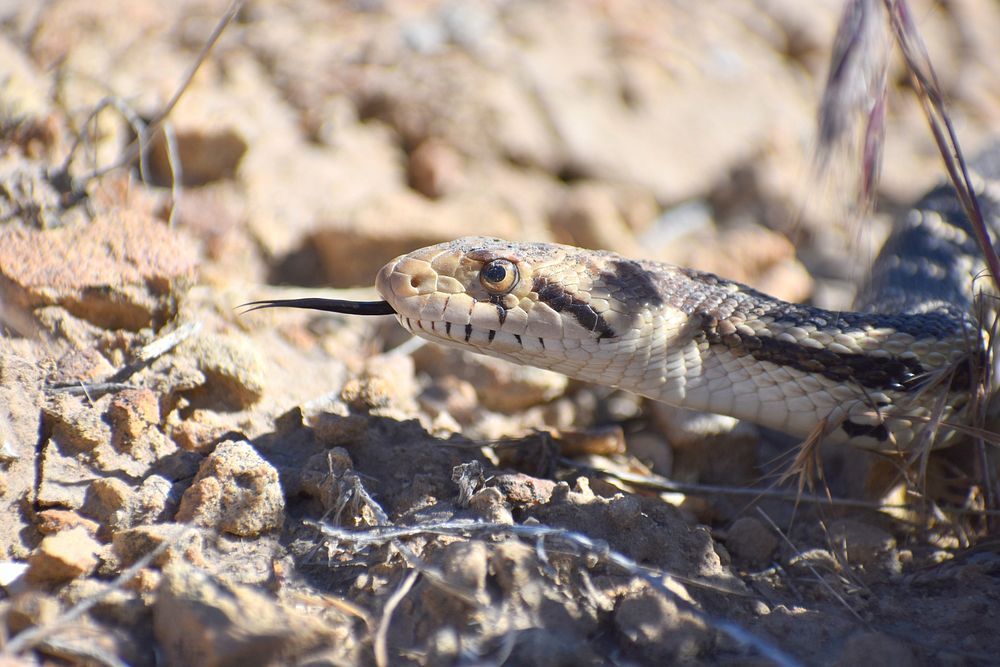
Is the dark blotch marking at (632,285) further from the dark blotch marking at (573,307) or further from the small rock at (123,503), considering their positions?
the small rock at (123,503)

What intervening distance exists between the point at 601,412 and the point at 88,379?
83.5 inches

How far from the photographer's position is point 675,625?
217 centimetres

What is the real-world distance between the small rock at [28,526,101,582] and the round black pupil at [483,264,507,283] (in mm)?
1526

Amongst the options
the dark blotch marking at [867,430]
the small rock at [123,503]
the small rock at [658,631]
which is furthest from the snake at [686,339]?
the small rock at [658,631]

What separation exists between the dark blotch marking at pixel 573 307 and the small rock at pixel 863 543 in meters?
1.04

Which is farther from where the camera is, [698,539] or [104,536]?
[698,539]

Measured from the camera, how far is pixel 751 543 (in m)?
2.78

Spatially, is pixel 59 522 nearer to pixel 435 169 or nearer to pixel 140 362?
pixel 140 362

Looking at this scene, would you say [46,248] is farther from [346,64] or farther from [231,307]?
[346,64]

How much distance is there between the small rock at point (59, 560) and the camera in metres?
2.18

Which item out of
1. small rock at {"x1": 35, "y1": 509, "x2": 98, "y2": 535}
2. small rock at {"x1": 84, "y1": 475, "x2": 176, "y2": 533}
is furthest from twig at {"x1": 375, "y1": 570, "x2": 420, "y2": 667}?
small rock at {"x1": 35, "y1": 509, "x2": 98, "y2": 535}

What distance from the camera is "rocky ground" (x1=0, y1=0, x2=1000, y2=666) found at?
7.15 feet

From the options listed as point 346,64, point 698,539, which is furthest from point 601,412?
point 346,64

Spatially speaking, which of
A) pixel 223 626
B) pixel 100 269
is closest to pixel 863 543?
pixel 223 626
